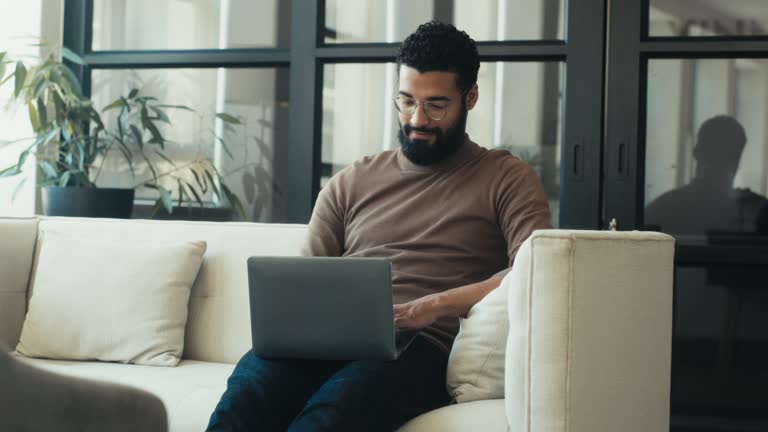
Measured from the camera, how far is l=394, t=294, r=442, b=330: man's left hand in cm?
204

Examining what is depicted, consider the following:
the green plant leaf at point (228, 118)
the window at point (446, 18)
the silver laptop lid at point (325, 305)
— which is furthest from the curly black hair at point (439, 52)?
the green plant leaf at point (228, 118)

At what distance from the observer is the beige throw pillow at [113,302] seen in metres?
2.55

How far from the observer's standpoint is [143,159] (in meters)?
3.75

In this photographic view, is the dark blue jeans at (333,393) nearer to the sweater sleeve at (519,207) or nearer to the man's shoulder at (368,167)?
the sweater sleeve at (519,207)

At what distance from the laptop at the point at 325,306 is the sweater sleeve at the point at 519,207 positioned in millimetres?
385

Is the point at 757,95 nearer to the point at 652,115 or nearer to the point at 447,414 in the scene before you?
the point at 652,115

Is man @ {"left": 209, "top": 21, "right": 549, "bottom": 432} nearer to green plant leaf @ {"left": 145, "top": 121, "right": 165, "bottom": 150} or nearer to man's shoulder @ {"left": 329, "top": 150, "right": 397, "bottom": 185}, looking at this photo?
man's shoulder @ {"left": 329, "top": 150, "right": 397, "bottom": 185}

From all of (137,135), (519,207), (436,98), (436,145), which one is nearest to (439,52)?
(436,98)

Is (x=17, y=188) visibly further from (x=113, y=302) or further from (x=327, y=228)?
(x=327, y=228)

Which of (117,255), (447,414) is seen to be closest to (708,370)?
(447,414)

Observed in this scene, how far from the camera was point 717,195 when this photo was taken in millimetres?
3139

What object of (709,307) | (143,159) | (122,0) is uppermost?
(122,0)

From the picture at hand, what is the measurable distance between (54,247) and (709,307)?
1980mm

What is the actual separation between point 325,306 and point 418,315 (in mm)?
263
